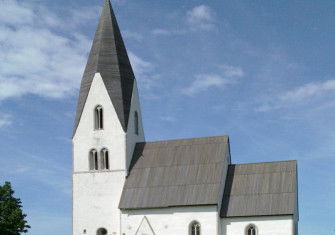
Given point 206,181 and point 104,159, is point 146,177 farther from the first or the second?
point 206,181

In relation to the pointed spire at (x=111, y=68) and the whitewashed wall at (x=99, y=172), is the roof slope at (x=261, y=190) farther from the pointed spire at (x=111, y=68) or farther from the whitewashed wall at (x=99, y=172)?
the pointed spire at (x=111, y=68)

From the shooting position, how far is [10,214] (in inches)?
1844

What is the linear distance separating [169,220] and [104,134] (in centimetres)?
789

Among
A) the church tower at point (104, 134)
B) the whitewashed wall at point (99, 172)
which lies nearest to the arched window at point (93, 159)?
the church tower at point (104, 134)

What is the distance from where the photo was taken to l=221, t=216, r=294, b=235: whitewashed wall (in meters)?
39.2

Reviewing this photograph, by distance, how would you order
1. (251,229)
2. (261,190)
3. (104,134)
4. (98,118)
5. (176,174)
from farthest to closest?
(98,118) → (104,134) → (176,174) → (261,190) → (251,229)

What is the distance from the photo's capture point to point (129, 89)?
45.6 m

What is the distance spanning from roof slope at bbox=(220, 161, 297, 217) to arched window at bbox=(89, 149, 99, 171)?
30.3 feet

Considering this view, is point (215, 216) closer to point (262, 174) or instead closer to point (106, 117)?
point (262, 174)

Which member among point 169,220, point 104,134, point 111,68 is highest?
point 111,68

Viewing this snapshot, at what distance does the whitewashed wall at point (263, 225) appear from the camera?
39.2 m

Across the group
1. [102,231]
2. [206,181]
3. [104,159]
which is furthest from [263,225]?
[104,159]

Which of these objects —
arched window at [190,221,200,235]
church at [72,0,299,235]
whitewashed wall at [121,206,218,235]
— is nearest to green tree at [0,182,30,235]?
church at [72,0,299,235]

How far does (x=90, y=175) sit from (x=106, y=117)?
4202mm
